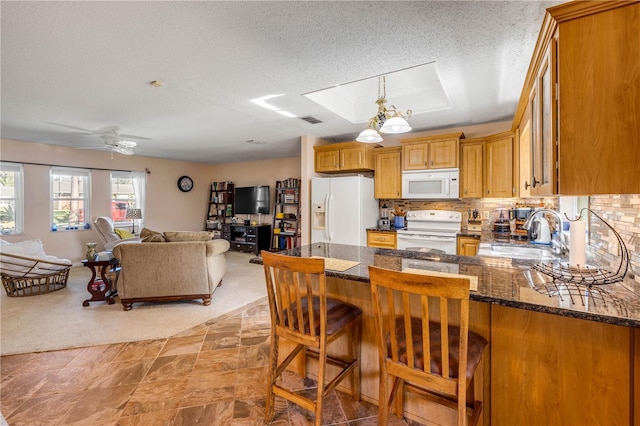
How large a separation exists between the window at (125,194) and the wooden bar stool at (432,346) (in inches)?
267

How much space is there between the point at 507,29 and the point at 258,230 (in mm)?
6008

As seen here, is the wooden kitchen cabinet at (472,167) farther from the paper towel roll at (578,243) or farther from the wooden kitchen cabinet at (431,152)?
the paper towel roll at (578,243)

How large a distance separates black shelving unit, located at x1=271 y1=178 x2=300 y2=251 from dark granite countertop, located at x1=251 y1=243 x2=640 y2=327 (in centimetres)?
461

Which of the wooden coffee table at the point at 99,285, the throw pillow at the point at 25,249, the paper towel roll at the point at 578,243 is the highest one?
the paper towel roll at the point at 578,243

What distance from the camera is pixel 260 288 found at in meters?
4.31

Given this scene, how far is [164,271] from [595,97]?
13.0ft

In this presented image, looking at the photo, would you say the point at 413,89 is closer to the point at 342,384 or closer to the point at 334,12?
the point at 334,12

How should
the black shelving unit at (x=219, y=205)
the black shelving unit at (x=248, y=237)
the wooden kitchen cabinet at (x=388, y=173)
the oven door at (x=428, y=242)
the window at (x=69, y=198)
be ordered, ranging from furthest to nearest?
the black shelving unit at (x=219, y=205)
the black shelving unit at (x=248, y=237)
the window at (x=69, y=198)
the wooden kitchen cabinet at (x=388, y=173)
the oven door at (x=428, y=242)

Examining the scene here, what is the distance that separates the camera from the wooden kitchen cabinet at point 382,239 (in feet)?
14.1

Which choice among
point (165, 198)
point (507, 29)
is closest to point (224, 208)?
point (165, 198)

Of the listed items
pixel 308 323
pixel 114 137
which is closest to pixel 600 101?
pixel 308 323

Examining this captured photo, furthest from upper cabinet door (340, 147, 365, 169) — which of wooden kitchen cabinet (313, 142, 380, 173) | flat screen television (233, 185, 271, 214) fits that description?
flat screen television (233, 185, 271, 214)

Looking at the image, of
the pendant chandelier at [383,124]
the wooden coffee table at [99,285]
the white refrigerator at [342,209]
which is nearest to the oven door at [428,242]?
the white refrigerator at [342,209]

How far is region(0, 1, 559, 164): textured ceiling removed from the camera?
1720mm
